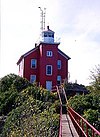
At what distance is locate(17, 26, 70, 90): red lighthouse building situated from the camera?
57.3 metres

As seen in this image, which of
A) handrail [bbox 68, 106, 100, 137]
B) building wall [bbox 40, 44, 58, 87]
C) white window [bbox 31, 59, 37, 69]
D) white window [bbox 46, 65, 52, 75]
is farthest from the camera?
white window [bbox 31, 59, 37, 69]

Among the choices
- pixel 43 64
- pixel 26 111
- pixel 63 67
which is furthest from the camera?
pixel 63 67

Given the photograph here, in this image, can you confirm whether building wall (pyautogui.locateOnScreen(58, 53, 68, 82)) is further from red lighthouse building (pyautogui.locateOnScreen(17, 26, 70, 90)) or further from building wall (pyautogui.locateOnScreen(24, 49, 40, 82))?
building wall (pyautogui.locateOnScreen(24, 49, 40, 82))

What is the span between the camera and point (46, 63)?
57.4m

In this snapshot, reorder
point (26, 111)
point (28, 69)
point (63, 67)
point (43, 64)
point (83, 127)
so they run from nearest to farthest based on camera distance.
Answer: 1. point (83, 127)
2. point (26, 111)
3. point (43, 64)
4. point (28, 69)
5. point (63, 67)

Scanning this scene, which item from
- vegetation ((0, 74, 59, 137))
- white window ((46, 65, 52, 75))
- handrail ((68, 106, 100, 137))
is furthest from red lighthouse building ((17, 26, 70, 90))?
handrail ((68, 106, 100, 137))

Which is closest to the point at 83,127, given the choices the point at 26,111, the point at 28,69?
the point at 26,111

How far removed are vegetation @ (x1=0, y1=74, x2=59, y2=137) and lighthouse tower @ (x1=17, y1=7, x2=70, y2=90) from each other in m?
15.2

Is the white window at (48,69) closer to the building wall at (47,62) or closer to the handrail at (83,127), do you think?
the building wall at (47,62)

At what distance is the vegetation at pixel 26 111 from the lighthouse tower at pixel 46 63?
1519 centimetres

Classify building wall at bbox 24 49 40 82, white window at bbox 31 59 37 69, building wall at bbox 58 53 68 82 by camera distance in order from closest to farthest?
building wall at bbox 24 49 40 82
white window at bbox 31 59 37 69
building wall at bbox 58 53 68 82

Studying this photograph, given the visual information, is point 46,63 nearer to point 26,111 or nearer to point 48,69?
point 48,69

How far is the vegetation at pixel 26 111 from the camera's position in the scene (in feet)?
71.5

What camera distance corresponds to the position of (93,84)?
145ft
